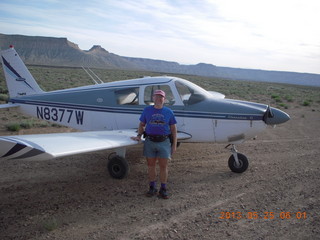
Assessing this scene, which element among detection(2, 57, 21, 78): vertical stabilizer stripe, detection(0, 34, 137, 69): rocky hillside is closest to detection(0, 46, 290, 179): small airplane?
detection(2, 57, 21, 78): vertical stabilizer stripe

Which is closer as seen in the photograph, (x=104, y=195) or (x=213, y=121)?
(x=104, y=195)

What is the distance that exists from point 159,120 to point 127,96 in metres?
2.55

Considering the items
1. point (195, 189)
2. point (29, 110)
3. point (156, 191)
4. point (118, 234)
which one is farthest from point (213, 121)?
point (29, 110)

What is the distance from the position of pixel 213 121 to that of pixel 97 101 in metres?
3.11

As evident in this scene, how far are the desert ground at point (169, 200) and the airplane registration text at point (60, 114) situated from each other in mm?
1093

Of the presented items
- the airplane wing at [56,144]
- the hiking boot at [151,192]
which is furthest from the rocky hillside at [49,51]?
the hiking boot at [151,192]

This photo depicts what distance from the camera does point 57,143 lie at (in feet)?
15.1

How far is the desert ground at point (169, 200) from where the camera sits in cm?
399

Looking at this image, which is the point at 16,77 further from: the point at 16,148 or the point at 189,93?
the point at 16,148

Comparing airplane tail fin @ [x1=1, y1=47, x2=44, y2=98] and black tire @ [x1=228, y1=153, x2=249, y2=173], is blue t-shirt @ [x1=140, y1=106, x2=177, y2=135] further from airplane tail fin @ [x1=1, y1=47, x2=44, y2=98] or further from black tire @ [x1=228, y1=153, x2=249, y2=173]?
airplane tail fin @ [x1=1, y1=47, x2=44, y2=98]

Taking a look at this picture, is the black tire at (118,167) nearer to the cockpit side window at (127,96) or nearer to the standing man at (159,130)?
the standing man at (159,130)

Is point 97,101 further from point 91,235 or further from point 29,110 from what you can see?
point 91,235

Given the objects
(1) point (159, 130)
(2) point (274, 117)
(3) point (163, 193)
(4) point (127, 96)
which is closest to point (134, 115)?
(4) point (127, 96)

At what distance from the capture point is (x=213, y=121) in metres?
6.38
